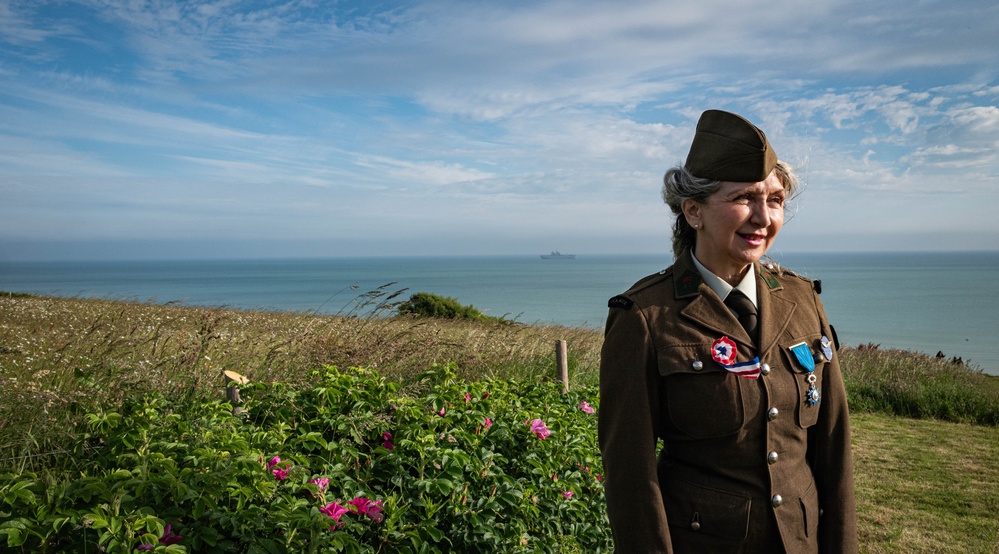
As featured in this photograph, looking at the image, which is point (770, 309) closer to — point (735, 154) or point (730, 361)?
point (730, 361)

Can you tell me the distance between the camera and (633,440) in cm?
200

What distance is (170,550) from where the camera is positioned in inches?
99.0

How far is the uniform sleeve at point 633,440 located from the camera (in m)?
1.99

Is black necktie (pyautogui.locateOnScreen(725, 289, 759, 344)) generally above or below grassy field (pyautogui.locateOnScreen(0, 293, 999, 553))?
above

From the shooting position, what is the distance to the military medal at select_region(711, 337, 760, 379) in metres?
2.10

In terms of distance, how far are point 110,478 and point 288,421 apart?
1.21 metres

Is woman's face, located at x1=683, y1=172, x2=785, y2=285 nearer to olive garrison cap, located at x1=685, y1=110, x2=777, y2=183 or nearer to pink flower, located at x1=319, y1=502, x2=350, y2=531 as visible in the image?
olive garrison cap, located at x1=685, y1=110, x2=777, y2=183

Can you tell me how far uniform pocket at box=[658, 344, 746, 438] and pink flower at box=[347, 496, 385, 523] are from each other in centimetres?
182

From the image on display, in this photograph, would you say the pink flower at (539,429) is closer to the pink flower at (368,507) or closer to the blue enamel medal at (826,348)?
the pink flower at (368,507)

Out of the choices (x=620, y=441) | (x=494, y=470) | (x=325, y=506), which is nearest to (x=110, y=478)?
(x=325, y=506)

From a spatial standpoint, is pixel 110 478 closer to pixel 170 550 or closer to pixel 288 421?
pixel 170 550

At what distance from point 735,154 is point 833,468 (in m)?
1.14

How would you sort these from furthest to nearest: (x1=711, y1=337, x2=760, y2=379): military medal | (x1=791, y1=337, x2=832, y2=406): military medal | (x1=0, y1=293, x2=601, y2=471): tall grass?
1. (x1=0, y1=293, x2=601, y2=471): tall grass
2. (x1=791, y1=337, x2=832, y2=406): military medal
3. (x1=711, y1=337, x2=760, y2=379): military medal

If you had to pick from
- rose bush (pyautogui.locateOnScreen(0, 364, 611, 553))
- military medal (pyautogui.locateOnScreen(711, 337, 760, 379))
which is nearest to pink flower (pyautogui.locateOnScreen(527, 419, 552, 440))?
rose bush (pyautogui.locateOnScreen(0, 364, 611, 553))
